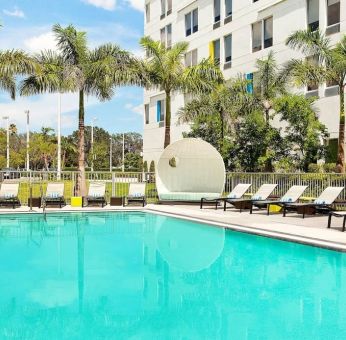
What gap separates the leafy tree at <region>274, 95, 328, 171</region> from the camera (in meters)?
24.2

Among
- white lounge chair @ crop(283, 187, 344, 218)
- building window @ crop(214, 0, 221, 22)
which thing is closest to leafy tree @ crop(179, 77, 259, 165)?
building window @ crop(214, 0, 221, 22)

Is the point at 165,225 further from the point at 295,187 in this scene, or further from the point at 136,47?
the point at 136,47

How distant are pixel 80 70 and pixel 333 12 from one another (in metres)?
13.8

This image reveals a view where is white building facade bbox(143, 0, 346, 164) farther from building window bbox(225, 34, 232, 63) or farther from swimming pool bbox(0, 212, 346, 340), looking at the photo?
swimming pool bbox(0, 212, 346, 340)

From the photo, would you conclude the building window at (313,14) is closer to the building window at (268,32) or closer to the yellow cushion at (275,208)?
the building window at (268,32)

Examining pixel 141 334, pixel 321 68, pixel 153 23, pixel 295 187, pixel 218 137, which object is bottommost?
pixel 141 334

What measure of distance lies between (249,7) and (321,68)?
12.0m

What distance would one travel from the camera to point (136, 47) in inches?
1048

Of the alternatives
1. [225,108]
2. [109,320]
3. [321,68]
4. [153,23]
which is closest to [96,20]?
[225,108]

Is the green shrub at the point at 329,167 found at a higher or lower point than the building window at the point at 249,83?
lower

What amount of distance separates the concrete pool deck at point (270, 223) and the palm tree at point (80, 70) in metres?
4.51

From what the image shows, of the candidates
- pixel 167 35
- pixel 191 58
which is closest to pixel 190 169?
pixel 191 58

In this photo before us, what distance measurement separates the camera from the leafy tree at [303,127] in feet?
79.5

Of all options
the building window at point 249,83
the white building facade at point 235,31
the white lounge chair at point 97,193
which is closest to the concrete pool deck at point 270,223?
the white lounge chair at point 97,193
